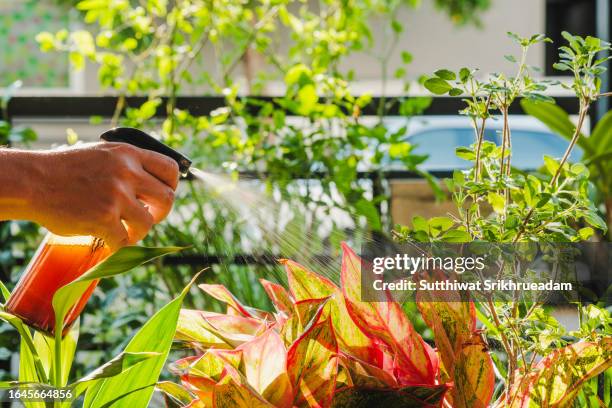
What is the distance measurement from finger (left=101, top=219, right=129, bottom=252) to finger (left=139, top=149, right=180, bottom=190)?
0.15 feet

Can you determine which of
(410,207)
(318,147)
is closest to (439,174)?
(410,207)

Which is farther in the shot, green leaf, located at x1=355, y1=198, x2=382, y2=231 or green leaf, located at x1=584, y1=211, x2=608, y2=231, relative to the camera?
green leaf, located at x1=355, y1=198, x2=382, y2=231

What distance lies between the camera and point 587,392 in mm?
604

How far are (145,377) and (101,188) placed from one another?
0.47 feet

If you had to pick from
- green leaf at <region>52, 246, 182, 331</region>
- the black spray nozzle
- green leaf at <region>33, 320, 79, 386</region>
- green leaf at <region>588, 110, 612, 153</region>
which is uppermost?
the black spray nozzle

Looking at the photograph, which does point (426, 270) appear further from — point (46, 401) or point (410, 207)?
point (410, 207)

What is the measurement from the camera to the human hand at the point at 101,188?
0.58 metres

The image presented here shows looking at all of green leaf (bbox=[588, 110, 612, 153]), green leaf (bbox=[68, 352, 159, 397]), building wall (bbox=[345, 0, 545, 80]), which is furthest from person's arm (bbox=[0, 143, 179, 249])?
building wall (bbox=[345, 0, 545, 80])

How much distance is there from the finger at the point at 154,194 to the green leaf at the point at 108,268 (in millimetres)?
75

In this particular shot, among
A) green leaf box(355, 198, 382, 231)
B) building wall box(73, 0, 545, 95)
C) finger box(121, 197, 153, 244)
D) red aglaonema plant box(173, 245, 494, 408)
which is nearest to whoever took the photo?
red aglaonema plant box(173, 245, 494, 408)

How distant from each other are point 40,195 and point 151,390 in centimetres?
17

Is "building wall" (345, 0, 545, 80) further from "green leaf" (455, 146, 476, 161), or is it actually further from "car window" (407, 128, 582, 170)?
"green leaf" (455, 146, 476, 161)

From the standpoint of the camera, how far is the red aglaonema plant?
1.62 ft

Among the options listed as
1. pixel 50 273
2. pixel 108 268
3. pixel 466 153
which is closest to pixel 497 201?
pixel 466 153
